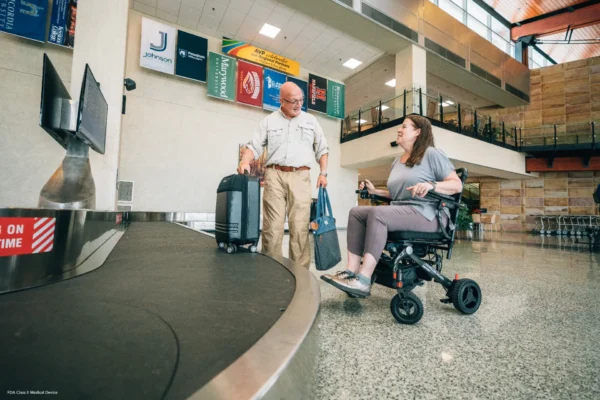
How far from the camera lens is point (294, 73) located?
33.4ft

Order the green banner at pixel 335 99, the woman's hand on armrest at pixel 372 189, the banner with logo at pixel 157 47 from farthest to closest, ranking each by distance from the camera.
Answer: the green banner at pixel 335 99, the banner with logo at pixel 157 47, the woman's hand on armrest at pixel 372 189

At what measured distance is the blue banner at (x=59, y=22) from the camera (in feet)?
21.5

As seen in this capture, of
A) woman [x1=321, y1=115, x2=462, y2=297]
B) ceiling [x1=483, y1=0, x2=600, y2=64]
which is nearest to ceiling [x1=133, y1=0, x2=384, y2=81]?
woman [x1=321, y1=115, x2=462, y2=297]

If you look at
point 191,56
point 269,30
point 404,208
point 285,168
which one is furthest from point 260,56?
point 404,208

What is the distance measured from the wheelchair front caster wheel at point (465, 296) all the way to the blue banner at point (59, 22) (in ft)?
29.5

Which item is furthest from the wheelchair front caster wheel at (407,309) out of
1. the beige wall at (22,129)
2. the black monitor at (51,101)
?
the beige wall at (22,129)

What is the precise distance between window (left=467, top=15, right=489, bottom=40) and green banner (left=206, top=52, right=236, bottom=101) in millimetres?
10024

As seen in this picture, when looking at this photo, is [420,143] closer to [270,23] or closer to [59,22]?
[270,23]

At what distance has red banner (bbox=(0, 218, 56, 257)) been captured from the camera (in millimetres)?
1009

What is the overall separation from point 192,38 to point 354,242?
29.1 feet

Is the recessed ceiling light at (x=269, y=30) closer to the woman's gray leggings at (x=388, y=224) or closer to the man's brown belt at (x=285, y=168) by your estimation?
the man's brown belt at (x=285, y=168)

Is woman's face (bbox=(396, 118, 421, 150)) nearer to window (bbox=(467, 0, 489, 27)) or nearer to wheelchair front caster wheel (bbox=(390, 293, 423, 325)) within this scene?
wheelchair front caster wheel (bbox=(390, 293, 423, 325))

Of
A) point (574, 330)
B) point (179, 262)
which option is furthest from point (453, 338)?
point (179, 262)

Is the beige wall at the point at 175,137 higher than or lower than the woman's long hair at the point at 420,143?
higher
